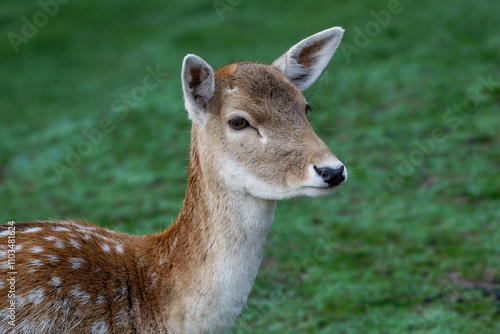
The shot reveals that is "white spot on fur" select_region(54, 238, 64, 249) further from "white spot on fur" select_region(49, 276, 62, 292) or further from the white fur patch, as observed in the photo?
"white spot on fur" select_region(49, 276, 62, 292)

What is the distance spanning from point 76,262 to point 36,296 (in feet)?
Answer: 1.05

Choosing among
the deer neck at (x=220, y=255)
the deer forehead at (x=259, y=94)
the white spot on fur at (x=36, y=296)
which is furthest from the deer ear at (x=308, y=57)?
the white spot on fur at (x=36, y=296)

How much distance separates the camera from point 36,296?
3.46 m

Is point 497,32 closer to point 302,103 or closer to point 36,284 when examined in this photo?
point 302,103

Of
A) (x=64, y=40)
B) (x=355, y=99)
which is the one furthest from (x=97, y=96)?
(x=355, y=99)

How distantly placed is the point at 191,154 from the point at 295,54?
1021mm

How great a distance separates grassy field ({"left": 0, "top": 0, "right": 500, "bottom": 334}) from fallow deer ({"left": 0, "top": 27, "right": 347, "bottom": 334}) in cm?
72

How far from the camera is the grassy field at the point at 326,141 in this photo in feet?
21.5

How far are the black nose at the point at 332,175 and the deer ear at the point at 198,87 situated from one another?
3.00ft

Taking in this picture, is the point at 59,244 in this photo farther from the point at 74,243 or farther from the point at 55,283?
the point at 55,283

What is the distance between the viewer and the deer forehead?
150 inches

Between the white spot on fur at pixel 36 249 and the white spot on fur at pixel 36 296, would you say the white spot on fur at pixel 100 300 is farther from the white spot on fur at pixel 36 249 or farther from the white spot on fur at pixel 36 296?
the white spot on fur at pixel 36 249

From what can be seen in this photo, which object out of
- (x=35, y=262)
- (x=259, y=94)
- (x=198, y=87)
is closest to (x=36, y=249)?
(x=35, y=262)

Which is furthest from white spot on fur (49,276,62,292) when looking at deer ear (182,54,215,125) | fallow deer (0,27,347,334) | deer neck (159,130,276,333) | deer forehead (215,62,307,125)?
deer forehead (215,62,307,125)
